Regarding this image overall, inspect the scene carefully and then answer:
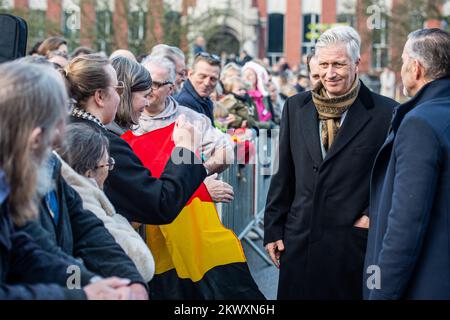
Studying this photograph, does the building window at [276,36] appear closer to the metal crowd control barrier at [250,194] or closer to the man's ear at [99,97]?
the metal crowd control barrier at [250,194]

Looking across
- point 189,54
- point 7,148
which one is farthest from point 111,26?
point 7,148

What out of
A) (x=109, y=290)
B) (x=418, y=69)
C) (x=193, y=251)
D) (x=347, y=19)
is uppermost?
(x=347, y=19)

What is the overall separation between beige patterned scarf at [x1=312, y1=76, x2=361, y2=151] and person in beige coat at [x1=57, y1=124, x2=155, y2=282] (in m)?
1.54

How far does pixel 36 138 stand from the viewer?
102 inches

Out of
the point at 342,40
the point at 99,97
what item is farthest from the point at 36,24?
the point at 99,97

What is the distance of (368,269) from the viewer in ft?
13.6

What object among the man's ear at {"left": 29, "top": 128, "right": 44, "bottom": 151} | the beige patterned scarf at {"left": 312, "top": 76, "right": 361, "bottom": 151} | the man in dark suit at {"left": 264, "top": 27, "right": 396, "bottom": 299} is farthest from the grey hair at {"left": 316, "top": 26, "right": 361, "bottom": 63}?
the man's ear at {"left": 29, "top": 128, "right": 44, "bottom": 151}

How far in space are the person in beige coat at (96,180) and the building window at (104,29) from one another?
2882 centimetres

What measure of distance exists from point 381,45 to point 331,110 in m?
40.0

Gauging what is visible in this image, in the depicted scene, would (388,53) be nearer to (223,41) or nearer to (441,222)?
(223,41)

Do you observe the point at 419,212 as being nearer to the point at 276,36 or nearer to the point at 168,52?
the point at 168,52

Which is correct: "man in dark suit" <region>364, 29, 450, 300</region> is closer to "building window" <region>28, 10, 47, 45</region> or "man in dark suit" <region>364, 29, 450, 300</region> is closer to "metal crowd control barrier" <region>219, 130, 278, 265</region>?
"metal crowd control barrier" <region>219, 130, 278, 265</region>

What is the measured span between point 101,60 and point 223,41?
44.4 meters

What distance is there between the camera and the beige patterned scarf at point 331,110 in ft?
16.2
